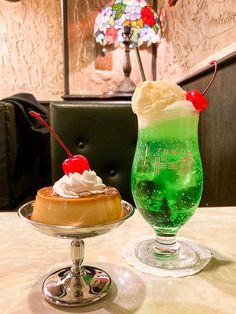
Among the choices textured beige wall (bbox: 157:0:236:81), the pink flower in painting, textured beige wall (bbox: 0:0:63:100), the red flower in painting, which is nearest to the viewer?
textured beige wall (bbox: 157:0:236:81)

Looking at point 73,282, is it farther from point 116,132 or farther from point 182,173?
point 116,132

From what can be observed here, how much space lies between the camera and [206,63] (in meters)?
Answer: 1.60

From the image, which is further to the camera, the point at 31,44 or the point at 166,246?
the point at 31,44

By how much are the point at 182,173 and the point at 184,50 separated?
1635mm

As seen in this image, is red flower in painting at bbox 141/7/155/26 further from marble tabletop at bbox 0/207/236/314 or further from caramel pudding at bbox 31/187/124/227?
caramel pudding at bbox 31/187/124/227

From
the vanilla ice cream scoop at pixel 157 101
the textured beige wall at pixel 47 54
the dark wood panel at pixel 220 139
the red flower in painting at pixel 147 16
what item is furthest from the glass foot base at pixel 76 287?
the textured beige wall at pixel 47 54

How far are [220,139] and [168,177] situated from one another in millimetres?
829

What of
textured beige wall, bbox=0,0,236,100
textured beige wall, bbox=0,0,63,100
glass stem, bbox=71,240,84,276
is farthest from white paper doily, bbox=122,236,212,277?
textured beige wall, bbox=0,0,63,100

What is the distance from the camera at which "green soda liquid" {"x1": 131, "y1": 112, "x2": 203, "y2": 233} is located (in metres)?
0.60

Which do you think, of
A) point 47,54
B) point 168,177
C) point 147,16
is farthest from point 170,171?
point 47,54

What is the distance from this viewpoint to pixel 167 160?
0.60 m

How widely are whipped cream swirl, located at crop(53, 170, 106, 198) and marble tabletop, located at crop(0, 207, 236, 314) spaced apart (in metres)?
0.15

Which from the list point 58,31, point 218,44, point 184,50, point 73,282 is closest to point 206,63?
point 218,44

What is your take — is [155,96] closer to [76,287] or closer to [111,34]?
[76,287]
